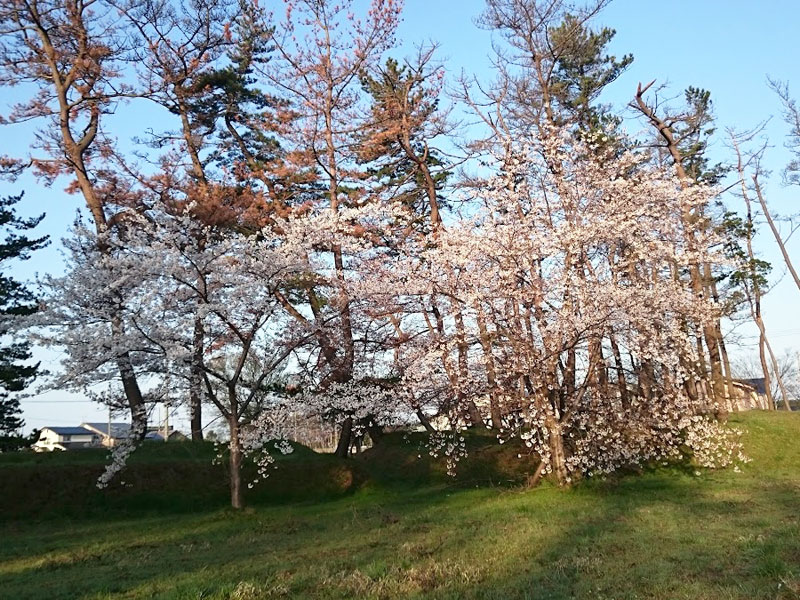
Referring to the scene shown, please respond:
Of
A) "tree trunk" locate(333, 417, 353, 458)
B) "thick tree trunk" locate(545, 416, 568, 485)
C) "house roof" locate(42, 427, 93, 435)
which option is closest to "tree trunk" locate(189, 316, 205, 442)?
"tree trunk" locate(333, 417, 353, 458)

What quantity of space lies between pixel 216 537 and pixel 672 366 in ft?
30.1

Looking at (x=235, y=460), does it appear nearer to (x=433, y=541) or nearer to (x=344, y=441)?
(x=433, y=541)

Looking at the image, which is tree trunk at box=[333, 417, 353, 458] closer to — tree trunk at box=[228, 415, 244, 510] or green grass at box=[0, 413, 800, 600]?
green grass at box=[0, 413, 800, 600]

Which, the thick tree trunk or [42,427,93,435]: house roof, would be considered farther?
[42,427,93,435]: house roof

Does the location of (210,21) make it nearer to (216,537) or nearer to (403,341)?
(403,341)

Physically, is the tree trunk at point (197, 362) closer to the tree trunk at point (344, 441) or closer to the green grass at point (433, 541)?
the green grass at point (433, 541)

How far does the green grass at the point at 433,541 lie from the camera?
20.0 ft

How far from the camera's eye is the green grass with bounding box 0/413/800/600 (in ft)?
20.0

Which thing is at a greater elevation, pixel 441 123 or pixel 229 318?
pixel 441 123

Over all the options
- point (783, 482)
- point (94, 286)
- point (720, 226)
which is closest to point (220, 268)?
point (94, 286)

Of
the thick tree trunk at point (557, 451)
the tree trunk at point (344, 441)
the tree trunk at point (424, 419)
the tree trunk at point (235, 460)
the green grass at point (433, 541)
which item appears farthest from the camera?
the tree trunk at point (344, 441)

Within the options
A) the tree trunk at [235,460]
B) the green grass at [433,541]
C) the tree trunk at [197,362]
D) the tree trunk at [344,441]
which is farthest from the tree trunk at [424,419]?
the tree trunk at [197,362]

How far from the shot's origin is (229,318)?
42.0 ft

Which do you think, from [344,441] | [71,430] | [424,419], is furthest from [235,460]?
[71,430]
